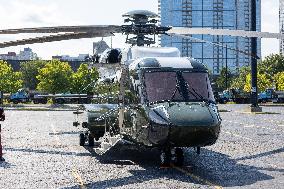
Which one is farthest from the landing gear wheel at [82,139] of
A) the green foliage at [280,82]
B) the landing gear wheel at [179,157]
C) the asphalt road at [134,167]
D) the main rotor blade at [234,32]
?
the green foliage at [280,82]

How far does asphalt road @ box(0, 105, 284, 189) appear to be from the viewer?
12.5 meters

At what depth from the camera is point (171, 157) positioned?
15211 mm

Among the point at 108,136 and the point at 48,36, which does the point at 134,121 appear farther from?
the point at 48,36

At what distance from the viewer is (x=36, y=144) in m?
21.2

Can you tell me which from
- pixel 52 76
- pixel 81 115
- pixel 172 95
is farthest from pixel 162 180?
pixel 52 76

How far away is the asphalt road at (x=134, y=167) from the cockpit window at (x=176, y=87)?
2.00 m

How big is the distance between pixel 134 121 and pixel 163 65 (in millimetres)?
1823

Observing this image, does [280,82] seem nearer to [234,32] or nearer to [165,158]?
[234,32]

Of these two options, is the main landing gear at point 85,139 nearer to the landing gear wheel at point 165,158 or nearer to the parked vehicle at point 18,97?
the landing gear wheel at point 165,158

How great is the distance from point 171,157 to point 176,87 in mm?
2140

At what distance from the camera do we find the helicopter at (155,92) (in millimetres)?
13453

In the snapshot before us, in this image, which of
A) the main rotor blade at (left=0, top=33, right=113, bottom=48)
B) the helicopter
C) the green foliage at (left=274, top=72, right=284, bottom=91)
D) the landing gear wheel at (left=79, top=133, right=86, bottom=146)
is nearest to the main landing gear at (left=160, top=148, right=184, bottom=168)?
the helicopter

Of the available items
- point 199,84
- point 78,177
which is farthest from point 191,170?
point 78,177

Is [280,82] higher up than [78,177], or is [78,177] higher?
[78,177]
